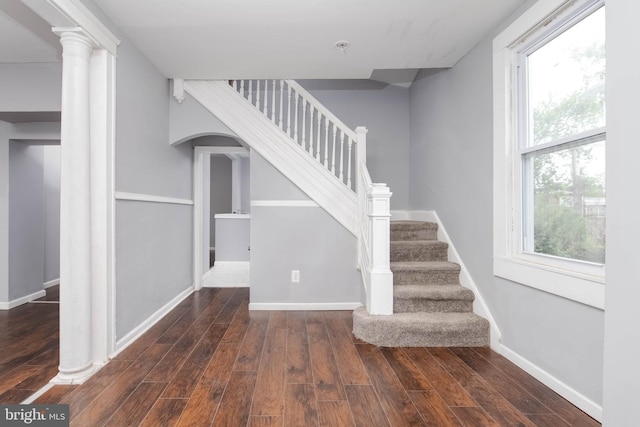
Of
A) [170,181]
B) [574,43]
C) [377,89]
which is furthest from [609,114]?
[377,89]

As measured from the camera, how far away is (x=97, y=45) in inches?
79.1

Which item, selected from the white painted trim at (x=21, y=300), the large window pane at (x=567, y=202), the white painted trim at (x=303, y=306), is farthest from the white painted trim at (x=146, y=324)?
the large window pane at (x=567, y=202)

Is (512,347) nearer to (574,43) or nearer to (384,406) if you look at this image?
(384,406)

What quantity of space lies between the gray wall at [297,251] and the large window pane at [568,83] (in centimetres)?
190

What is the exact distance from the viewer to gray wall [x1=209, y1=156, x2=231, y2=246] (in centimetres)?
809

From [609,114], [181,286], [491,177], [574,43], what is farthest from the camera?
[181,286]

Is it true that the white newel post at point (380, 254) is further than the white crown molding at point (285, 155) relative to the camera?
No

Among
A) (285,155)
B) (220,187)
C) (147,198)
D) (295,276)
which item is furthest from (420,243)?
(220,187)

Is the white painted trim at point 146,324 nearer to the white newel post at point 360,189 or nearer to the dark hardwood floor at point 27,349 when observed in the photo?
the dark hardwood floor at point 27,349

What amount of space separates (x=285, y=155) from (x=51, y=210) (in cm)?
326

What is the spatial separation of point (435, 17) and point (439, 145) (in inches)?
50.6

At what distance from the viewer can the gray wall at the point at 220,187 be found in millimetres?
8094

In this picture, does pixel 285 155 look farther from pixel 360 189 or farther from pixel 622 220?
pixel 622 220

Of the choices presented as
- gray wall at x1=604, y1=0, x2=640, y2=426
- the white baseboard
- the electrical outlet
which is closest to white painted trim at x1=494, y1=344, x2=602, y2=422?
gray wall at x1=604, y1=0, x2=640, y2=426
